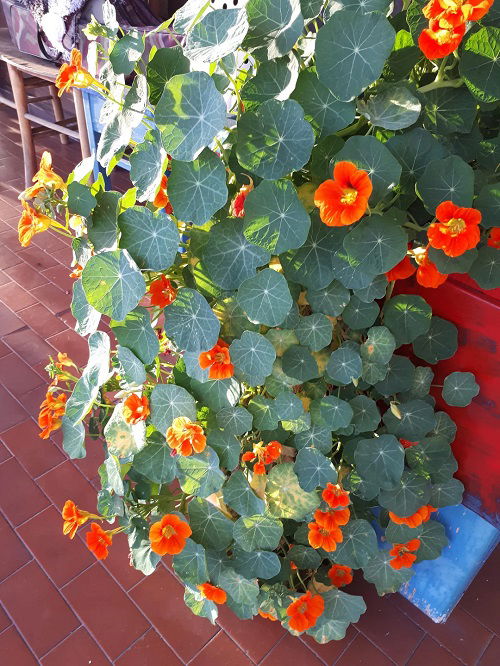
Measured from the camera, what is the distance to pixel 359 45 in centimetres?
83

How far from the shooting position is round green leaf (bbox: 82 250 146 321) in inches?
39.3

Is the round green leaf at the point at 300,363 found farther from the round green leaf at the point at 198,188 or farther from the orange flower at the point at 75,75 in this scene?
the orange flower at the point at 75,75

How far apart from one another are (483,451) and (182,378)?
2.38 feet

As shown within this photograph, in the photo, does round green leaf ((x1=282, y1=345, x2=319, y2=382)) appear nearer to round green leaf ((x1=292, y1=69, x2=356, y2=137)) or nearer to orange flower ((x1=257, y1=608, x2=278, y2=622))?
round green leaf ((x1=292, y1=69, x2=356, y2=137))

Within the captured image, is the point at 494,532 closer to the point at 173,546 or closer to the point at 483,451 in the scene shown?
the point at 483,451

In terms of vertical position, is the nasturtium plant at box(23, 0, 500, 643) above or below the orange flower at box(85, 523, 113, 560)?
above

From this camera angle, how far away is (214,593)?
4.63ft

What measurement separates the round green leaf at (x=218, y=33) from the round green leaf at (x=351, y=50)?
0.13m

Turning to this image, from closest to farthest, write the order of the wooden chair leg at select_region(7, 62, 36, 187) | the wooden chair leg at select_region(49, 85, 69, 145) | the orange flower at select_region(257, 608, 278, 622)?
the orange flower at select_region(257, 608, 278, 622), the wooden chair leg at select_region(7, 62, 36, 187), the wooden chair leg at select_region(49, 85, 69, 145)

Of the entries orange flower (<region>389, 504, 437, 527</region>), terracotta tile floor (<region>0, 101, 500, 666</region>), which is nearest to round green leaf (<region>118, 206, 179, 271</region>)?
orange flower (<region>389, 504, 437, 527</region>)

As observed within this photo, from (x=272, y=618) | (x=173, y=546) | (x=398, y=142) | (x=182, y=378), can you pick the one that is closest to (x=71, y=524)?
(x=173, y=546)

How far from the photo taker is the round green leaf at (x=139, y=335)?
112 cm

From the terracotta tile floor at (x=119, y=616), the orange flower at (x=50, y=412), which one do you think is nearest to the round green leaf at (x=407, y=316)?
the orange flower at (x=50, y=412)

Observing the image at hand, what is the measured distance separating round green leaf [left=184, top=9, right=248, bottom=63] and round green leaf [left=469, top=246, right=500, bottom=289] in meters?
0.55
